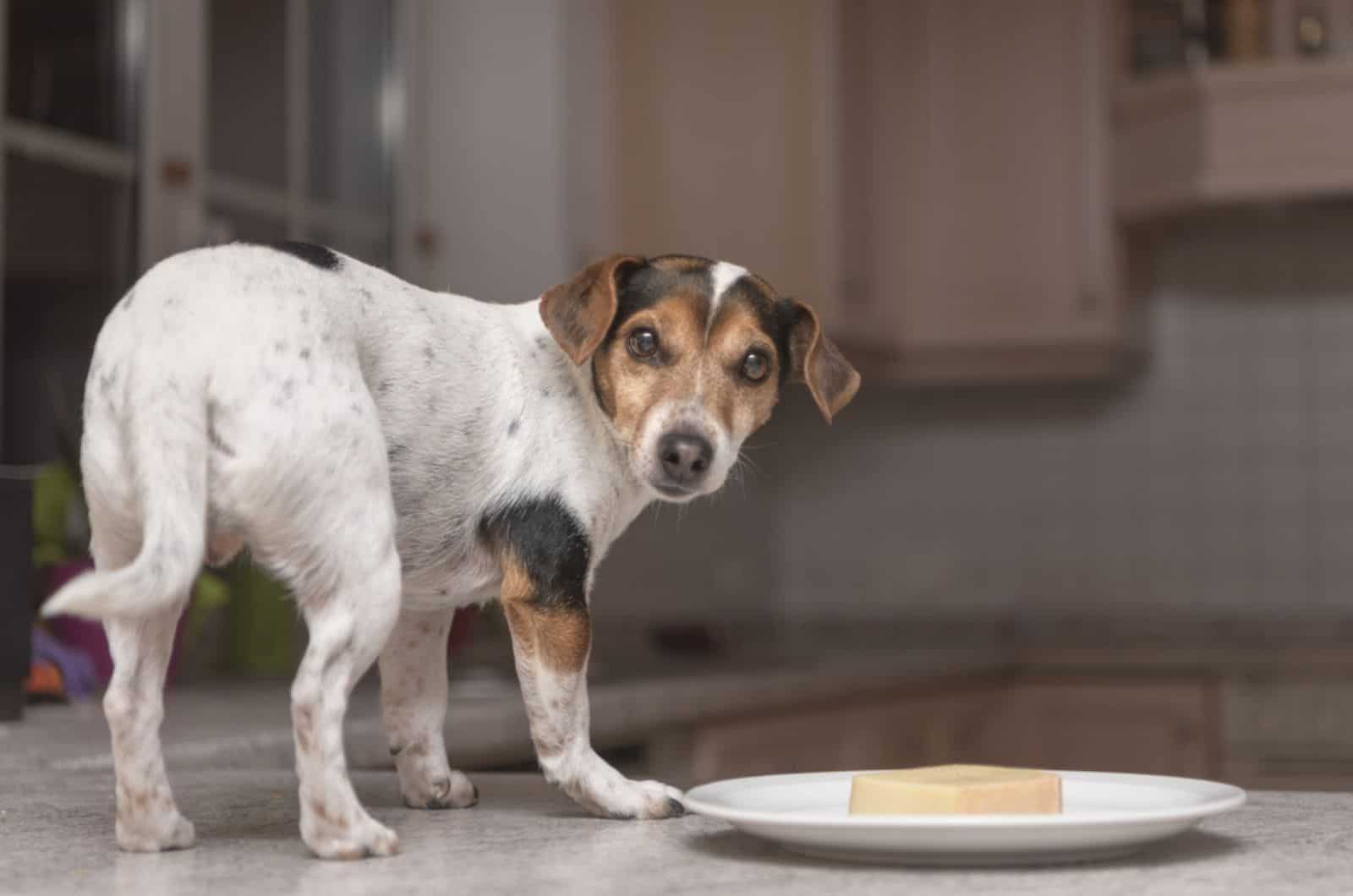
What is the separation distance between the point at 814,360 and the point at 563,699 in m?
0.28

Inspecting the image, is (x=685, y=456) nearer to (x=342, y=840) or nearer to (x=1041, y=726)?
(x=342, y=840)

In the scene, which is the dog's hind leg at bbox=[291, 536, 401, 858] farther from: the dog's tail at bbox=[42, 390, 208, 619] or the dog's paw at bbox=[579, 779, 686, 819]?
the dog's paw at bbox=[579, 779, 686, 819]

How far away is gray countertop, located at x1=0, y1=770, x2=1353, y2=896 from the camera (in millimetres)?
836

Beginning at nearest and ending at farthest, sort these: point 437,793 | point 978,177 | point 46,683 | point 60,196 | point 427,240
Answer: point 437,793 → point 46,683 → point 60,196 → point 427,240 → point 978,177

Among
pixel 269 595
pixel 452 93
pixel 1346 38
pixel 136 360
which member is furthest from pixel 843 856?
pixel 1346 38

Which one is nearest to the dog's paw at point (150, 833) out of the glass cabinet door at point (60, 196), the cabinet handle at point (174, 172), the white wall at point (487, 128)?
the glass cabinet door at point (60, 196)

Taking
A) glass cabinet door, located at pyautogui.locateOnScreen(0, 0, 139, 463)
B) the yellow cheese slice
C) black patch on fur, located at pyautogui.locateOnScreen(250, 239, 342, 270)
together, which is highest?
glass cabinet door, located at pyautogui.locateOnScreen(0, 0, 139, 463)

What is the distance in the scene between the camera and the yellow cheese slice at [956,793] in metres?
0.86

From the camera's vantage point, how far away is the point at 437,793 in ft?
3.86

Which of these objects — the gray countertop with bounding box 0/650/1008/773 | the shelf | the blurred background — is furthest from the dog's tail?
the shelf

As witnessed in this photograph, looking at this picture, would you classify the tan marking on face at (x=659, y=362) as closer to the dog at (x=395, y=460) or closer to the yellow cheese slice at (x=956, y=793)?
the dog at (x=395, y=460)

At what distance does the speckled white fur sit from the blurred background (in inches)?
64.9

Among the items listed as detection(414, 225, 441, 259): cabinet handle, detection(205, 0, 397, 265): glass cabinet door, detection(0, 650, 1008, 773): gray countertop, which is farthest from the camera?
detection(414, 225, 441, 259): cabinet handle

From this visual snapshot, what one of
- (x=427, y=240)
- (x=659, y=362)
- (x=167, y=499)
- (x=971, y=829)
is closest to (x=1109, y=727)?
(x=427, y=240)
